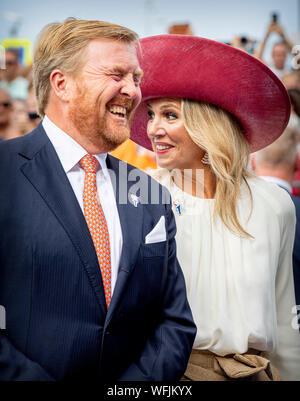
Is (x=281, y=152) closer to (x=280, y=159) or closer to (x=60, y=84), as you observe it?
(x=280, y=159)

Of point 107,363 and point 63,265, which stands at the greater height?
point 63,265

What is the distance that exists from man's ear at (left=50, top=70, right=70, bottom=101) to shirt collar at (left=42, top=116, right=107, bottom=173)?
10cm

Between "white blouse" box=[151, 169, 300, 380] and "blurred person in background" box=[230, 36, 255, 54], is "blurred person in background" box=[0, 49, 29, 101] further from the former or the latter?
"white blouse" box=[151, 169, 300, 380]

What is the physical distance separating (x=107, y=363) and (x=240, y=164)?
1.15 meters

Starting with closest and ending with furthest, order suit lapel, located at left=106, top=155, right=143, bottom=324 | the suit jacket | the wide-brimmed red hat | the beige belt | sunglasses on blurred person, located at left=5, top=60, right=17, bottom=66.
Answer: the suit jacket, suit lapel, located at left=106, top=155, right=143, bottom=324, the beige belt, the wide-brimmed red hat, sunglasses on blurred person, located at left=5, top=60, right=17, bottom=66

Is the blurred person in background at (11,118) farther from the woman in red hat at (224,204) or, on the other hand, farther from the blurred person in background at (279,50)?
the blurred person in background at (279,50)

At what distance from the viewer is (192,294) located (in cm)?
191

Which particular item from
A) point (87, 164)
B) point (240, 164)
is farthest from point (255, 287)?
point (87, 164)

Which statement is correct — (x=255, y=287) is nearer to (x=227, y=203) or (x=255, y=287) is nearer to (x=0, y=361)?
(x=227, y=203)

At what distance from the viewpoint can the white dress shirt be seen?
4.94 feet

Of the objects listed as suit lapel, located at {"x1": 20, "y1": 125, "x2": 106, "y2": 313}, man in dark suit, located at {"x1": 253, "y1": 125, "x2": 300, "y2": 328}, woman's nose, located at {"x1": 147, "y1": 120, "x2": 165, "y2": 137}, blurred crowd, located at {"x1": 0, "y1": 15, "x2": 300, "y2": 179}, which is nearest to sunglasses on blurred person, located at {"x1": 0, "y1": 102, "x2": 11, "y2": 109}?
blurred crowd, located at {"x1": 0, "y1": 15, "x2": 300, "y2": 179}
